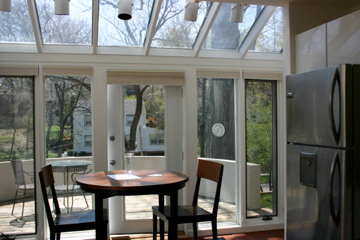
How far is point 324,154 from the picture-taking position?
2.44 meters

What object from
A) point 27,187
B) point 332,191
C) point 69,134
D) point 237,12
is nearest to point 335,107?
point 332,191

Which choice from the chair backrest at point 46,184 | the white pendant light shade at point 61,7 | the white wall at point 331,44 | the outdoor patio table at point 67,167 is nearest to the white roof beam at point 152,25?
the white pendant light shade at point 61,7

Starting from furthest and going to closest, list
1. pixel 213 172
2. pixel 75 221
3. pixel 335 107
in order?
pixel 213 172 → pixel 75 221 → pixel 335 107

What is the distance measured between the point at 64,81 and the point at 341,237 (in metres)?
3.18

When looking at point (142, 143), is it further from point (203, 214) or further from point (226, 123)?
point (203, 214)

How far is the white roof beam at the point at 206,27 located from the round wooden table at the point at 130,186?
1624mm

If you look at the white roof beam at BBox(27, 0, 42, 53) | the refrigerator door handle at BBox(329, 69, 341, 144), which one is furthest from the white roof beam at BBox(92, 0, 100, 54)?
the refrigerator door handle at BBox(329, 69, 341, 144)

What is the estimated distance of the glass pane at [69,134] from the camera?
4.18 metres

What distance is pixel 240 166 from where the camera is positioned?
4574 mm

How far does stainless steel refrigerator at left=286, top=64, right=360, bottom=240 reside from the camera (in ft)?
7.54

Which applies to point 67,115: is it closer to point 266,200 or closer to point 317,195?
point 266,200

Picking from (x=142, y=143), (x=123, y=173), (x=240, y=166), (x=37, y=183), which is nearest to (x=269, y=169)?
(x=240, y=166)

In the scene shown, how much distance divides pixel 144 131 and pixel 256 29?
1729mm

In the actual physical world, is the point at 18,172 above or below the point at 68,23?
below
